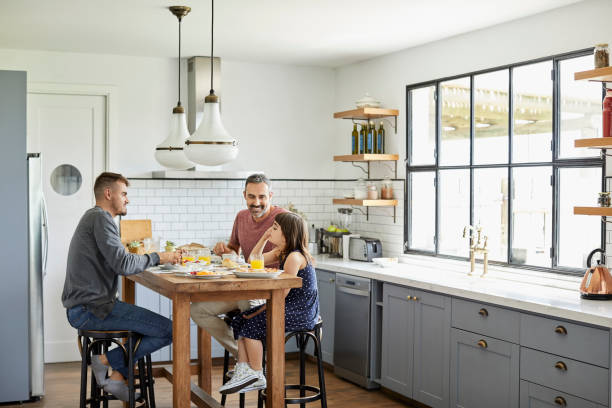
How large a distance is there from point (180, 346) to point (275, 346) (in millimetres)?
498

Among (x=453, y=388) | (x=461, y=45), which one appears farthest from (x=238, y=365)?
(x=461, y=45)

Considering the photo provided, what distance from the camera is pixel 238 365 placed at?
13.3 feet

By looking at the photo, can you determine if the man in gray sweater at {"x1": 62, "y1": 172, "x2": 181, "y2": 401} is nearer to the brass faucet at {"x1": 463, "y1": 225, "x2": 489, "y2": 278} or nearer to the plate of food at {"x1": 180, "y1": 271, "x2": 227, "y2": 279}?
the plate of food at {"x1": 180, "y1": 271, "x2": 227, "y2": 279}

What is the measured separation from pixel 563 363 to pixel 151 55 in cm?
451

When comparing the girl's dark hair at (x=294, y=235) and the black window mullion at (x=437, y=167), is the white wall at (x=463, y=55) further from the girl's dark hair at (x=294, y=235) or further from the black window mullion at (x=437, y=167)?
the girl's dark hair at (x=294, y=235)

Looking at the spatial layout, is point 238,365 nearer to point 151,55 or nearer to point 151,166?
point 151,166

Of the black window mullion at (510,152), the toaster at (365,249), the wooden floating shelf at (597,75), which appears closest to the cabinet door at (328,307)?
the toaster at (365,249)

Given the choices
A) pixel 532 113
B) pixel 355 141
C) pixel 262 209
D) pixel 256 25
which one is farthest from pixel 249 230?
pixel 532 113

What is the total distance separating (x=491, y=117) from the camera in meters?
5.45

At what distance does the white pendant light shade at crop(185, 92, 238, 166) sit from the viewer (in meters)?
3.95

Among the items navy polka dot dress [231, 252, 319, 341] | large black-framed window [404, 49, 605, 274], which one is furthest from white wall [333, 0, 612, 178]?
navy polka dot dress [231, 252, 319, 341]

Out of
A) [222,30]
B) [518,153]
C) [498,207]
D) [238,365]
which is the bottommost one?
[238,365]

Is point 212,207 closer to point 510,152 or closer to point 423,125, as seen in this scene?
point 423,125

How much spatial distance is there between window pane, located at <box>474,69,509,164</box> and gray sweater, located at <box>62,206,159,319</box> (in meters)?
2.68
